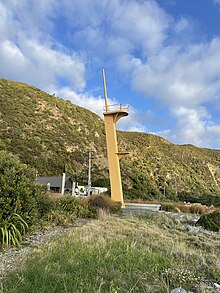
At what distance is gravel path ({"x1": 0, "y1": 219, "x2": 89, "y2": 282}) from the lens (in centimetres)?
488

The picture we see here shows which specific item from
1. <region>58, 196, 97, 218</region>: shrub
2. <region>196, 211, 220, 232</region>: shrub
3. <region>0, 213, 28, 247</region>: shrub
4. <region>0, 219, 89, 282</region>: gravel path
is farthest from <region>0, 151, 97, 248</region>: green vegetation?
<region>196, 211, 220, 232</region>: shrub

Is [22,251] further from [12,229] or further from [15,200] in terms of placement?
[15,200]

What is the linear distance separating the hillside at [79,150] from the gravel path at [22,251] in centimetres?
2385

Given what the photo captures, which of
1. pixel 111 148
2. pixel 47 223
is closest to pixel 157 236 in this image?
pixel 47 223

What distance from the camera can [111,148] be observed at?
17.7m

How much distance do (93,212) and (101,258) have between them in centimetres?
719

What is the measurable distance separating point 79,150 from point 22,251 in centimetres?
3446

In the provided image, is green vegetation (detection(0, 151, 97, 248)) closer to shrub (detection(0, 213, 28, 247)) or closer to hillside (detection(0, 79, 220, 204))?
shrub (detection(0, 213, 28, 247))

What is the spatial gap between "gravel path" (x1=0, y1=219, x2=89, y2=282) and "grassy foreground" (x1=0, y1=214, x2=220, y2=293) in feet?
0.78

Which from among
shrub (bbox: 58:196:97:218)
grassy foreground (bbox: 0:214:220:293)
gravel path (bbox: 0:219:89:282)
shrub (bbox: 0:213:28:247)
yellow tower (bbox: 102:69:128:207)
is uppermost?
yellow tower (bbox: 102:69:128:207)

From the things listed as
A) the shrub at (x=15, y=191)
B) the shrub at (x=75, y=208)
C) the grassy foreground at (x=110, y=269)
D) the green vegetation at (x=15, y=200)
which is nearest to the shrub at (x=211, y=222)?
the shrub at (x=75, y=208)

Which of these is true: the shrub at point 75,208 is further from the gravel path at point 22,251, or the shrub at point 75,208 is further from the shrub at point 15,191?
the shrub at point 15,191

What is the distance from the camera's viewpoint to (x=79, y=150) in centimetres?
4025

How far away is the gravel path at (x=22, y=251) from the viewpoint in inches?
192
